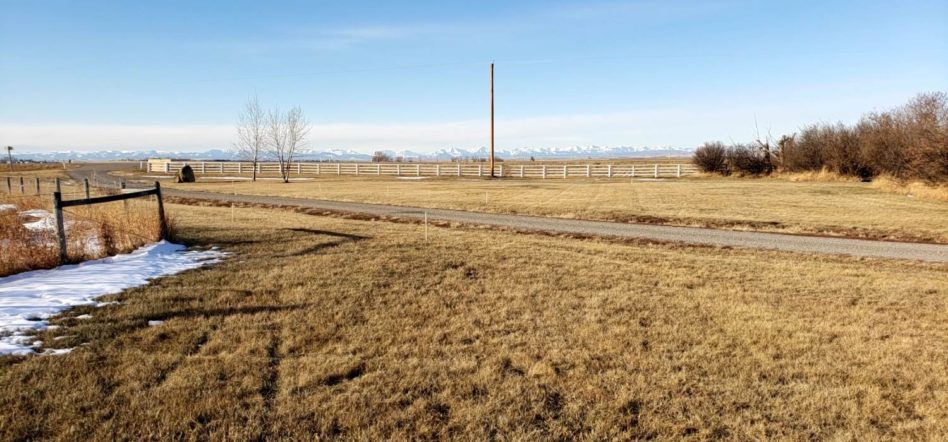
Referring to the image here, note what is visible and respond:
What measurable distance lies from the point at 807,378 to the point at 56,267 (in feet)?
35.0

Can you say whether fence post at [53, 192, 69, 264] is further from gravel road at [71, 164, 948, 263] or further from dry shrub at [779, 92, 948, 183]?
dry shrub at [779, 92, 948, 183]

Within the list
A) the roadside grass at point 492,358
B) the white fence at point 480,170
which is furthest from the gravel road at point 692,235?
the white fence at point 480,170

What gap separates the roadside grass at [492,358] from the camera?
404 cm

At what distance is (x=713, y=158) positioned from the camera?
48938 mm

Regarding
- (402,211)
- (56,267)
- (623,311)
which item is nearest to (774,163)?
(402,211)

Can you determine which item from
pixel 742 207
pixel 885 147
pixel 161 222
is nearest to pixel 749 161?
pixel 885 147

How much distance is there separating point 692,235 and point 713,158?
37569mm

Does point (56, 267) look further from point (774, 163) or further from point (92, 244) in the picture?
point (774, 163)

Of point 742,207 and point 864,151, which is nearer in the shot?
point 742,207

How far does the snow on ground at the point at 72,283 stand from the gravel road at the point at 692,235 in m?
9.45

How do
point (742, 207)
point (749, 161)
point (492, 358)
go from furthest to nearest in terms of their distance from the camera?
point (749, 161)
point (742, 207)
point (492, 358)

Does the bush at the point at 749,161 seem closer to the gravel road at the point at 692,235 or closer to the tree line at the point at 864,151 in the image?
the tree line at the point at 864,151

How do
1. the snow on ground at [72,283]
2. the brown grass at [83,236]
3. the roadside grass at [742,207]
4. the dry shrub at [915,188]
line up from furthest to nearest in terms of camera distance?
the dry shrub at [915,188] < the roadside grass at [742,207] < the brown grass at [83,236] < the snow on ground at [72,283]

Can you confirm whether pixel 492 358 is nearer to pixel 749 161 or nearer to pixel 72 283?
pixel 72 283
